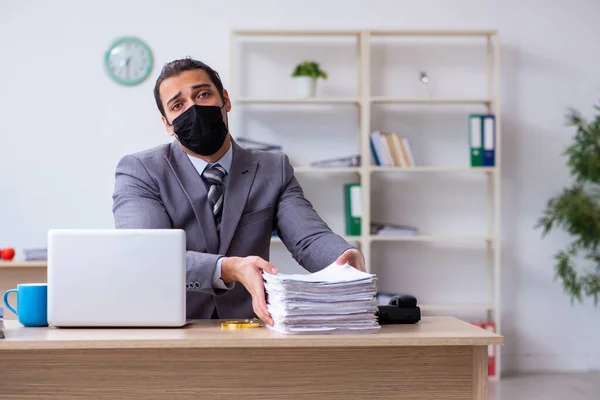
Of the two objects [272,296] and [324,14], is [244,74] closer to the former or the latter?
[324,14]

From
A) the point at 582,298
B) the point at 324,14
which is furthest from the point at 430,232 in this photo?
the point at 324,14

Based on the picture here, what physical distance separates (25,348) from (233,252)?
833mm

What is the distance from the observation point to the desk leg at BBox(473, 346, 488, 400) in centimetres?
176

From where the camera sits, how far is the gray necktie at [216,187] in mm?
2389

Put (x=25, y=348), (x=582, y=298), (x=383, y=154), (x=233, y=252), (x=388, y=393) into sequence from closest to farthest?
(x=25, y=348)
(x=388, y=393)
(x=233, y=252)
(x=383, y=154)
(x=582, y=298)

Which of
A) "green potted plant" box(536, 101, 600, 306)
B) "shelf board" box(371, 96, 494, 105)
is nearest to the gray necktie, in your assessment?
"shelf board" box(371, 96, 494, 105)

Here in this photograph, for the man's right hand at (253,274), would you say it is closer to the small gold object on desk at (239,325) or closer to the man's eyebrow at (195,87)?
the small gold object on desk at (239,325)

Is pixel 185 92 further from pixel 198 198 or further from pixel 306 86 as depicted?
pixel 306 86

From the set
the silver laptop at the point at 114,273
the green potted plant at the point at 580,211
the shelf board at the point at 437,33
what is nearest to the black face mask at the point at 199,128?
the silver laptop at the point at 114,273

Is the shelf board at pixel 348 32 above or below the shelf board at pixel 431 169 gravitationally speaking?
above

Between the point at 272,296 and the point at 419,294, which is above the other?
the point at 272,296

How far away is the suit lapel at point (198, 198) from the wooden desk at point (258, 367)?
0.57m

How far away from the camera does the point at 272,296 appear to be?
1.84 meters

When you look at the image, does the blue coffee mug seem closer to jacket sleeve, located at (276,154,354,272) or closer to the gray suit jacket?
the gray suit jacket
